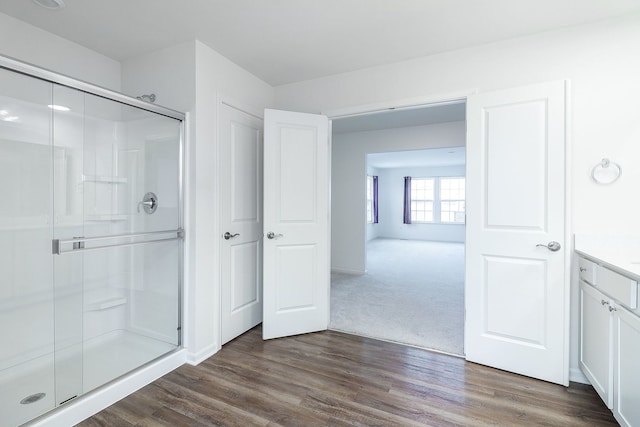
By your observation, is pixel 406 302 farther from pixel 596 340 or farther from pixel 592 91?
pixel 592 91

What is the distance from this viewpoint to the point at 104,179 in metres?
2.21

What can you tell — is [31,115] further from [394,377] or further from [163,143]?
[394,377]

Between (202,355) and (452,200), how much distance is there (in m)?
9.15

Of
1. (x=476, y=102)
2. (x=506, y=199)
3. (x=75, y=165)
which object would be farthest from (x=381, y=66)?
(x=75, y=165)

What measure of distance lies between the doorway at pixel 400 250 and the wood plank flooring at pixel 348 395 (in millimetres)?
464

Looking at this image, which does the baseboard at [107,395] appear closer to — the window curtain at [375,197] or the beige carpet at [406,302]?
the beige carpet at [406,302]

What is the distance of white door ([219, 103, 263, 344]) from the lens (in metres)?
2.65

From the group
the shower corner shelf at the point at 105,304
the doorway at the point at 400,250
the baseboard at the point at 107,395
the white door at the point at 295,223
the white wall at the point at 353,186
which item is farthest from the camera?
the white wall at the point at 353,186

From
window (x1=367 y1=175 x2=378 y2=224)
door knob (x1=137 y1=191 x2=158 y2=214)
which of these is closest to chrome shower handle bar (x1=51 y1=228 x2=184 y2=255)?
door knob (x1=137 y1=191 x2=158 y2=214)

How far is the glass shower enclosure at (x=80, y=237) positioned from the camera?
1783mm

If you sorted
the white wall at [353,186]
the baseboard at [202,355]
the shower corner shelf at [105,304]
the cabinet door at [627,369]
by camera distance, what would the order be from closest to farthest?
the cabinet door at [627,369] < the shower corner shelf at [105,304] < the baseboard at [202,355] < the white wall at [353,186]

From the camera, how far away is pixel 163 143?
7.91 feet

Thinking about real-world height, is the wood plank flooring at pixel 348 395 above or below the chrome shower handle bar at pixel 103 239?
below

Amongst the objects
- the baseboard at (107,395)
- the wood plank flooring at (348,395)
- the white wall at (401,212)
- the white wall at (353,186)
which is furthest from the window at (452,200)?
the baseboard at (107,395)
